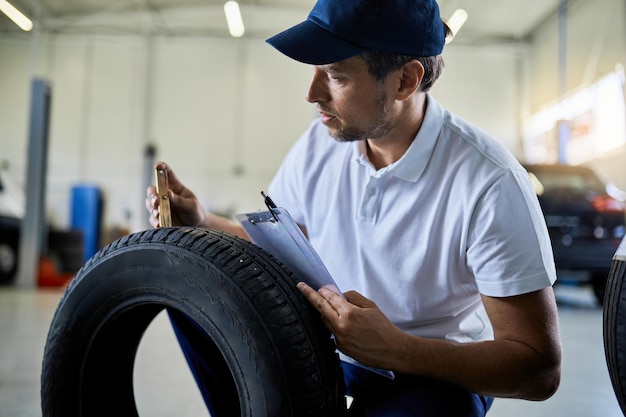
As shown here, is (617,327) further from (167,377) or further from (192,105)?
(192,105)

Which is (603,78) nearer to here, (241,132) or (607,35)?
(607,35)

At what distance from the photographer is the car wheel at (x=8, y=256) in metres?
6.49

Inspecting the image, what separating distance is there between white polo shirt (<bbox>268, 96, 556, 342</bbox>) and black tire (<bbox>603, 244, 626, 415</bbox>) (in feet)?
0.40

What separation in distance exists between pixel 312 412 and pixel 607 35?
8527 mm

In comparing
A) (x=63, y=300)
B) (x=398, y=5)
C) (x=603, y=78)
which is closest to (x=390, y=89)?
(x=398, y=5)

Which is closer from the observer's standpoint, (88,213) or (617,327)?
(617,327)

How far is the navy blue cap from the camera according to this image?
3.63 ft

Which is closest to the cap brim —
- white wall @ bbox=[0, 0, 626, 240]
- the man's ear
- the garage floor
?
the man's ear

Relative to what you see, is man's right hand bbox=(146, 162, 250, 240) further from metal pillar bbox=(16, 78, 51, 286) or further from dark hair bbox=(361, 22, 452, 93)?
metal pillar bbox=(16, 78, 51, 286)

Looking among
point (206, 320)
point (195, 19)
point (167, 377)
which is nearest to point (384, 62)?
point (206, 320)

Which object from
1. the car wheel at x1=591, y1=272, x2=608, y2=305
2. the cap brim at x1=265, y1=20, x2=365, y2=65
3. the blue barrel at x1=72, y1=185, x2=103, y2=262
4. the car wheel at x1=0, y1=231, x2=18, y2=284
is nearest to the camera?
the cap brim at x1=265, y1=20, x2=365, y2=65

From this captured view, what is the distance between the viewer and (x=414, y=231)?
1.19 meters

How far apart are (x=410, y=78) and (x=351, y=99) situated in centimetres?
13

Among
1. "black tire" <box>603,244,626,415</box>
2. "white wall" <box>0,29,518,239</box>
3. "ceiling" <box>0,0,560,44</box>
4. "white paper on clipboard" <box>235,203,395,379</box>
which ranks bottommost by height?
"black tire" <box>603,244,626,415</box>
